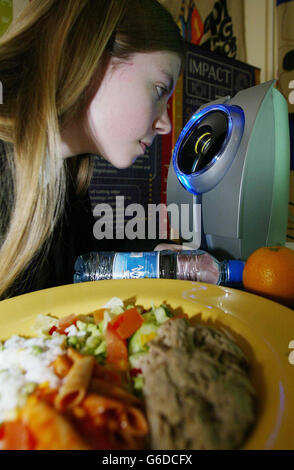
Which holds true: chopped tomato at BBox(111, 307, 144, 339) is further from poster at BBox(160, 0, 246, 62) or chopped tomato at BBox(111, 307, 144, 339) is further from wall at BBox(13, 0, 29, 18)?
poster at BBox(160, 0, 246, 62)

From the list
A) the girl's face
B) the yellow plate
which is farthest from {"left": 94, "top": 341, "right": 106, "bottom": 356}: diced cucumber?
the girl's face

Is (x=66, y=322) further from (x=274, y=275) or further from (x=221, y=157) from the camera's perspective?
(x=221, y=157)

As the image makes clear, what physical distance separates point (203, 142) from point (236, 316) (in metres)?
0.52

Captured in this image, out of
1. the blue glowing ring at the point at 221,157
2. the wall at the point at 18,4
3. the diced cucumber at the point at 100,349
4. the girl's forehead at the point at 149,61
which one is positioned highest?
the wall at the point at 18,4

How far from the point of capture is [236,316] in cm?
47

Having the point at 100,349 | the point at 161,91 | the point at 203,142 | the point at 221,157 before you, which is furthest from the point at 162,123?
the point at 100,349

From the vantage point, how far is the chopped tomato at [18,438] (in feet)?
0.95

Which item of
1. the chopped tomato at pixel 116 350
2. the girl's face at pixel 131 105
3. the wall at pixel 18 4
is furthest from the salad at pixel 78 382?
→ the wall at pixel 18 4

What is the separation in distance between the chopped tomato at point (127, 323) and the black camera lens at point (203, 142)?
466mm

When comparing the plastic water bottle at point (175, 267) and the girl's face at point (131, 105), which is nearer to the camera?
the plastic water bottle at point (175, 267)

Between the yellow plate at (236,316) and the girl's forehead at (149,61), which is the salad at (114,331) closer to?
the yellow plate at (236,316)

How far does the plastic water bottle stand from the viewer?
71cm

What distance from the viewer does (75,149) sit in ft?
3.59
